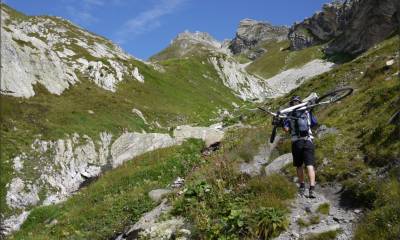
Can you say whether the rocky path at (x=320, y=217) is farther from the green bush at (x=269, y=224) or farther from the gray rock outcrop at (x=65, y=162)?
the gray rock outcrop at (x=65, y=162)

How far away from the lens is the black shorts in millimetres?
12125

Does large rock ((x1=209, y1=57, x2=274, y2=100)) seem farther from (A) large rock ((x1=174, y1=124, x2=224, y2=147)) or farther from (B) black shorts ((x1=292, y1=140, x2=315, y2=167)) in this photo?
(B) black shorts ((x1=292, y1=140, x2=315, y2=167))

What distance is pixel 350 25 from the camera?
416ft

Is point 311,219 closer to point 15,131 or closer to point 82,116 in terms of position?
point 15,131

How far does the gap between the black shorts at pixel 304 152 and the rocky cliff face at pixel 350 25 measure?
61793mm

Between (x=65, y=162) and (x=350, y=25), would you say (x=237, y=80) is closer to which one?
(x=350, y=25)

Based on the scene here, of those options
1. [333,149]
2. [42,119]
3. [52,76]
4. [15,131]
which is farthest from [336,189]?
[52,76]

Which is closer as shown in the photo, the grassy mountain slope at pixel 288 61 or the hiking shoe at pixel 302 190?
the hiking shoe at pixel 302 190

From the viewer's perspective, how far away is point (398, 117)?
13.6 meters

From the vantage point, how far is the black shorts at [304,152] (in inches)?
477

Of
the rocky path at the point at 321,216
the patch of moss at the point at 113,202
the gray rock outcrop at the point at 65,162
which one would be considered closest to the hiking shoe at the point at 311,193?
the rocky path at the point at 321,216

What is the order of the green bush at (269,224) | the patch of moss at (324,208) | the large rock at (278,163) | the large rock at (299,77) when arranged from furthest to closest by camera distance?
1. the large rock at (299,77)
2. the large rock at (278,163)
3. the patch of moss at (324,208)
4. the green bush at (269,224)

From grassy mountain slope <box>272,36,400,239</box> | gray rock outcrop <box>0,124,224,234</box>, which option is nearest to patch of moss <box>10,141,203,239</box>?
gray rock outcrop <box>0,124,224,234</box>

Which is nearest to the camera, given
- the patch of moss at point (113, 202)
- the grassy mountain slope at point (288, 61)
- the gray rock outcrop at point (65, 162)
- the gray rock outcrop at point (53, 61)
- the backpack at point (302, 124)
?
the backpack at point (302, 124)
